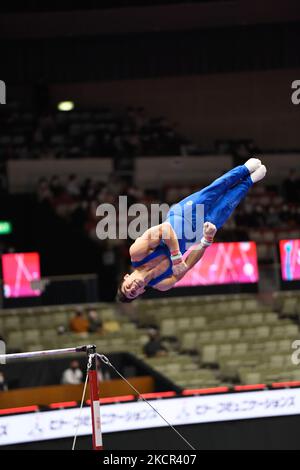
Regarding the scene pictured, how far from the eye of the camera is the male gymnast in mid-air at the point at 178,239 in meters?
9.34

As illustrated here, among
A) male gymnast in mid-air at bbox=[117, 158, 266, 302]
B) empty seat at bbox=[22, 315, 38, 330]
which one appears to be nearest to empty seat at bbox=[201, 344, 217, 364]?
empty seat at bbox=[22, 315, 38, 330]

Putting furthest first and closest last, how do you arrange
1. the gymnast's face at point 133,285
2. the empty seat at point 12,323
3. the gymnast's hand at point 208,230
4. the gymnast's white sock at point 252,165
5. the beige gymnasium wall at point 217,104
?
the beige gymnasium wall at point 217,104, the empty seat at point 12,323, the gymnast's white sock at point 252,165, the gymnast's face at point 133,285, the gymnast's hand at point 208,230

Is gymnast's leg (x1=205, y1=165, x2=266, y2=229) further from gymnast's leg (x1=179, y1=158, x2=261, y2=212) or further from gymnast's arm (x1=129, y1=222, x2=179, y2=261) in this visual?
gymnast's arm (x1=129, y1=222, x2=179, y2=261)

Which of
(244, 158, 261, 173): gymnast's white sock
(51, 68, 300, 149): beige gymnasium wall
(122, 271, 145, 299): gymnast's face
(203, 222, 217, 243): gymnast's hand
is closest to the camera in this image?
(203, 222, 217, 243): gymnast's hand

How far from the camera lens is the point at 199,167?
2175 cm

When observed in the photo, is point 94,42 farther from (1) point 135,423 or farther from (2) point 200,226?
(2) point 200,226

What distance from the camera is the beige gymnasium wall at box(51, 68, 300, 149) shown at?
2436 cm

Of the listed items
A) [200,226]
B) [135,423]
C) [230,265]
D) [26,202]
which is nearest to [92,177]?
[26,202]

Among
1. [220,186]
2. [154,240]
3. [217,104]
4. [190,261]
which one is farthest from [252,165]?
[217,104]

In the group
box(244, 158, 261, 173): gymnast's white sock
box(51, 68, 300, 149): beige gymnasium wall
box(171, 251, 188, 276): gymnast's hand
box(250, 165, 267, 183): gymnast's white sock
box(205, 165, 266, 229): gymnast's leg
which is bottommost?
box(171, 251, 188, 276): gymnast's hand

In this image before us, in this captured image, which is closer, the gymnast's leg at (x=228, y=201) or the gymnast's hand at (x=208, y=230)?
the gymnast's hand at (x=208, y=230)

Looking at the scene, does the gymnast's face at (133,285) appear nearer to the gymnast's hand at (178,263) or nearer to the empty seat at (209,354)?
the gymnast's hand at (178,263)

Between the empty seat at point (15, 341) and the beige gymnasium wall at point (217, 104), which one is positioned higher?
the beige gymnasium wall at point (217, 104)

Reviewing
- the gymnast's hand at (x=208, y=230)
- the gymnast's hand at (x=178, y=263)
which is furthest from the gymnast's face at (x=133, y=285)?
the gymnast's hand at (x=208, y=230)
